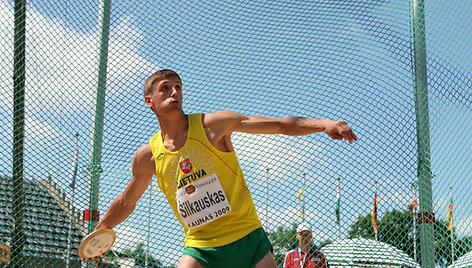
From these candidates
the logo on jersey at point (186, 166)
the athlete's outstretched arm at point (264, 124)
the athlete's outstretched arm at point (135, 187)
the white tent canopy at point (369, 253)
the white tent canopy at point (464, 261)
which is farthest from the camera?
the white tent canopy at point (369, 253)

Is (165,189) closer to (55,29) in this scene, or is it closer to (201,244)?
(201,244)

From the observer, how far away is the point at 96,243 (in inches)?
137

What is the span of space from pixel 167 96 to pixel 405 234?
3.05 m

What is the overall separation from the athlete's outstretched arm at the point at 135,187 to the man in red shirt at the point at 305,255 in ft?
7.34

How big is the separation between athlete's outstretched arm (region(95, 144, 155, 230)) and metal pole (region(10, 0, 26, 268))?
1.94 meters

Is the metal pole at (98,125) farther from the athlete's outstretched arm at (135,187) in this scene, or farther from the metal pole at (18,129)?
the athlete's outstretched arm at (135,187)

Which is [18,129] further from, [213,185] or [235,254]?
[235,254]

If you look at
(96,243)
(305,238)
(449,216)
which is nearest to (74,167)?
(96,243)

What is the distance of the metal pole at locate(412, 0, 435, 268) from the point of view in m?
4.87

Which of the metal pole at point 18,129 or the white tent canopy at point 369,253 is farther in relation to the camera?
the white tent canopy at point 369,253

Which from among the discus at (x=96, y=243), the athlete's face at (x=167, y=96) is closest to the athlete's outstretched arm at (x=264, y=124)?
the athlete's face at (x=167, y=96)

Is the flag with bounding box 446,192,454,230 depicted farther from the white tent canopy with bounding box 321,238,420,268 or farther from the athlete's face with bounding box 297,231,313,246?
the athlete's face with bounding box 297,231,313,246

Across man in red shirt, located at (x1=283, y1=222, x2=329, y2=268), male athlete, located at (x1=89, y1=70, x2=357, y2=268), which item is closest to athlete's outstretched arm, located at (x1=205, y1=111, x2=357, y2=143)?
male athlete, located at (x1=89, y1=70, x2=357, y2=268)

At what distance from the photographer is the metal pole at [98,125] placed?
5.25 metres
